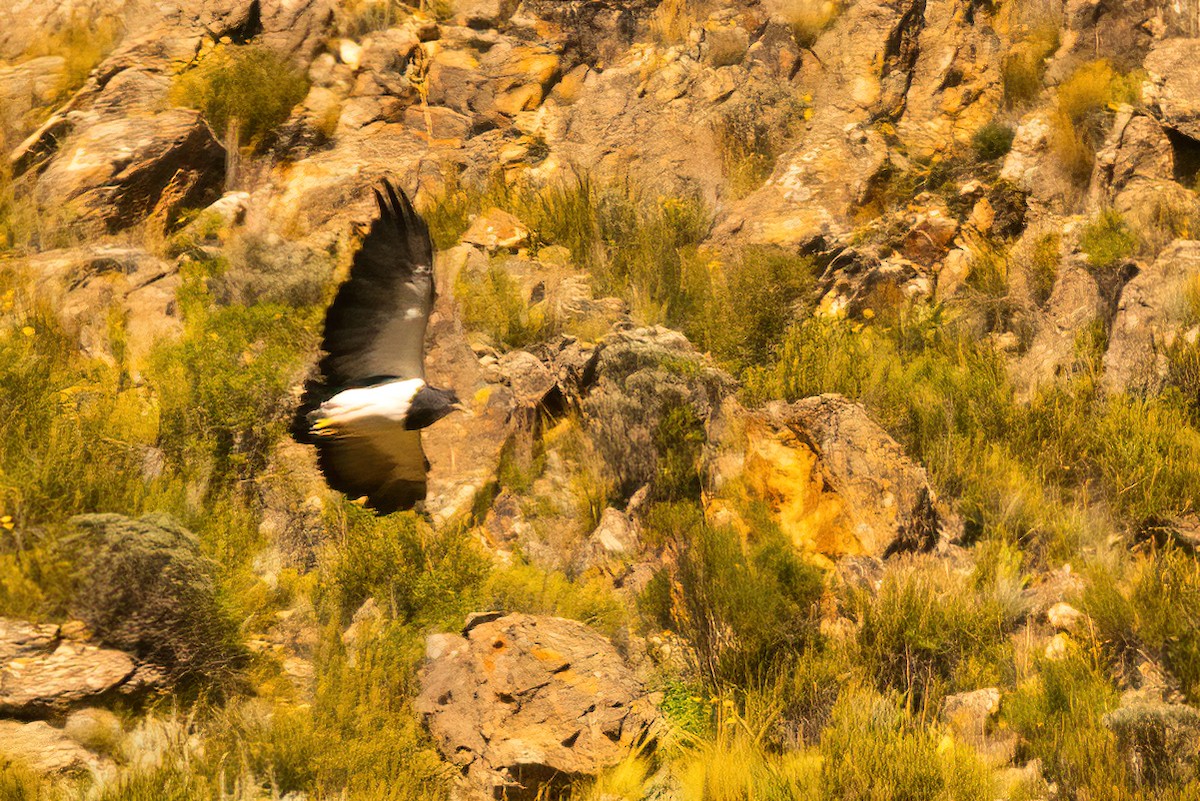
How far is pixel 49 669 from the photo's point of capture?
4098 millimetres

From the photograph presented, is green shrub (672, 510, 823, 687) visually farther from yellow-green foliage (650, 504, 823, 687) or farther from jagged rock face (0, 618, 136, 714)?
Answer: jagged rock face (0, 618, 136, 714)

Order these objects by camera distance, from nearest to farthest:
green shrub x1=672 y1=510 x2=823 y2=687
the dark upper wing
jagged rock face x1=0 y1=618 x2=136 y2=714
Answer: jagged rock face x1=0 y1=618 x2=136 y2=714, green shrub x1=672 y1=510 x2=823 y2=687, the dark upper wing

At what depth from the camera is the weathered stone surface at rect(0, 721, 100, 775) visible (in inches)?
145

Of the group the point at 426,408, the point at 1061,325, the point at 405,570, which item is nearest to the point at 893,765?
the point at 405,570

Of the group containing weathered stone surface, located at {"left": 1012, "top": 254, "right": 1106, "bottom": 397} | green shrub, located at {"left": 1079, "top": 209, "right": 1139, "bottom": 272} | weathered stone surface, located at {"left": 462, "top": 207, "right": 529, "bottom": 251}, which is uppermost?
green shrub, located at {"left": 1079, "top": 209, "right": 1139, "bottom": 272}

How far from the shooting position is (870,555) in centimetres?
→ 509

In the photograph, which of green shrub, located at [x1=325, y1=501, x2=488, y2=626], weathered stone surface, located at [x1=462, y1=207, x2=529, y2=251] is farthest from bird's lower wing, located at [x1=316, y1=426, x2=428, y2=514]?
weathered stone surface, located at [x1=462, y1=207, x2=529, y2=251]

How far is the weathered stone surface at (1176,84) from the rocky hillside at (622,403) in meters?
0.04

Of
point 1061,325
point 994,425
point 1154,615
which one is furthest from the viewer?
point 1061,325

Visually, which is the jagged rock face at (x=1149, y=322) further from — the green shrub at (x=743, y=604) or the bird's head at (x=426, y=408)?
the bird's head at (x=426, y=408)

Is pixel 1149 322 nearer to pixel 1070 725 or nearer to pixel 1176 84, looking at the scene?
pixel 1176 84

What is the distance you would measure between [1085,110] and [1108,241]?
167 cm

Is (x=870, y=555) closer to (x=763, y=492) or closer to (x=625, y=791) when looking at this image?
(x=763, y=492)

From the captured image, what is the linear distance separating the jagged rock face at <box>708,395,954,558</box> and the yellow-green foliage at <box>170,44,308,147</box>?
5795 mm
